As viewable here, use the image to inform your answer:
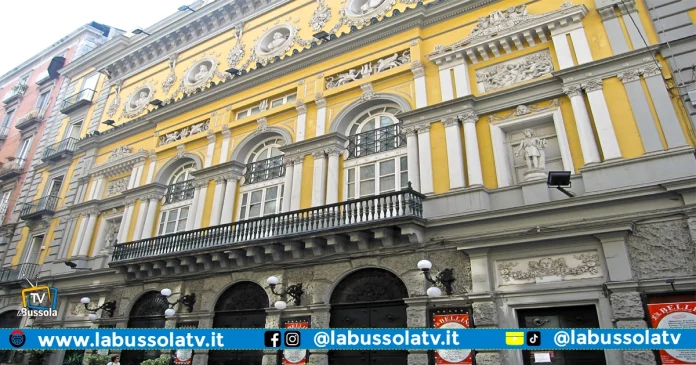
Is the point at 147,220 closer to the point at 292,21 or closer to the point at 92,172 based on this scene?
the point at 92,172

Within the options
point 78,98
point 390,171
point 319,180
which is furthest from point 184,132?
point 78,98

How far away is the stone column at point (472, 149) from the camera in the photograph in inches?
489

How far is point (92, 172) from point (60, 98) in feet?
31.7

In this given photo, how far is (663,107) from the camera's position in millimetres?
10617

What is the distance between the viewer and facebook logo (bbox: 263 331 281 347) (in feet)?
23.3

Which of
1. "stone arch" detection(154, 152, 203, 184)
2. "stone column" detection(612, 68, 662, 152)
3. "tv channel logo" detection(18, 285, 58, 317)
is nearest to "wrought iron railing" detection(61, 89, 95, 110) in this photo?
"stone arch" detection(154, 152, 203, 184)

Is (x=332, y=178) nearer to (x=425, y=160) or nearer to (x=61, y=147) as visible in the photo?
(x=425, y=160)

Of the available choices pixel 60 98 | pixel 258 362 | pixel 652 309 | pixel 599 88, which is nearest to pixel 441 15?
pixel 599 88

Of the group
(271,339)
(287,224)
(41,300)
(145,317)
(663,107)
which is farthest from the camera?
(41,300)

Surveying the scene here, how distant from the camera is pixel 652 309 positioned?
9.25 meters

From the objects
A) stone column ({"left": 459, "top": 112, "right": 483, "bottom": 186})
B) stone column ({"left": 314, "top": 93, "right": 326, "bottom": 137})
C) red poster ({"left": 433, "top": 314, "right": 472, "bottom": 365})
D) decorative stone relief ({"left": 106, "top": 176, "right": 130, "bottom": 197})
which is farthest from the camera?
decorative stone relief ({"left": 106, "top": 176, "right": 130, "bottom": 197})

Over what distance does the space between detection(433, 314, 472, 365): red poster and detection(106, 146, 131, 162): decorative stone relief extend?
17502 mm

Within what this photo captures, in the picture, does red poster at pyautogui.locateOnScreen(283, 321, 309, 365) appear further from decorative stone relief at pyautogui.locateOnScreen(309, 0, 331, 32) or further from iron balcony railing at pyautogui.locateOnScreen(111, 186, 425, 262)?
decorative stone relief at pyautogui.locateOnScreen(309, 0, 331, 32)

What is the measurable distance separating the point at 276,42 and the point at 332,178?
8.12 m
